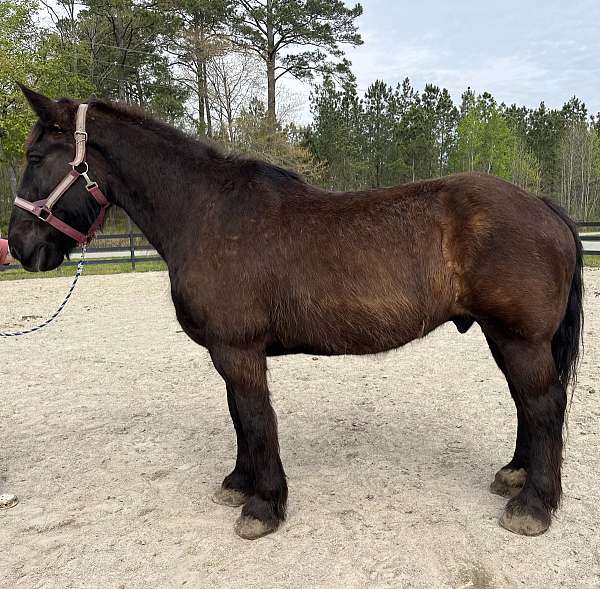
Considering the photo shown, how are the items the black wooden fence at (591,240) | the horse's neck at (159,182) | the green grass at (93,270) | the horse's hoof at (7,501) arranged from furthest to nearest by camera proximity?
1. the green grass at (93,270)
2. the black wooden fence at (591,240)
3. the horse's hoof at (7,501)
4. the horse's neck at (159,182)

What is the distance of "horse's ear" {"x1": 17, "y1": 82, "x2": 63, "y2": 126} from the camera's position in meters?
2.82

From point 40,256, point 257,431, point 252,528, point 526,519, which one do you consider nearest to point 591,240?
point 526,519

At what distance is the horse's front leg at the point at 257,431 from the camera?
2.81 m

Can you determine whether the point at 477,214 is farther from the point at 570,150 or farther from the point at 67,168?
the point at 570,150

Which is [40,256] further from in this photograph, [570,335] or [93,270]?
[93,270]

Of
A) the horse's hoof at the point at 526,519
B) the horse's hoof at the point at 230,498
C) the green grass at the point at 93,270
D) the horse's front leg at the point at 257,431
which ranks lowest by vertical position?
the horse's hoof at the point at 230,498

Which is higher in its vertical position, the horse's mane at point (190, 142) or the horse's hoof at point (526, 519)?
the horse's mane at point (190, 142)

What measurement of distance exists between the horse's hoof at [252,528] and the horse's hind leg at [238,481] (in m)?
0.35

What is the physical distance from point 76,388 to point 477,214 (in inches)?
188

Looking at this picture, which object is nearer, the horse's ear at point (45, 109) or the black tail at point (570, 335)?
the horse's ear at point (45, 109)

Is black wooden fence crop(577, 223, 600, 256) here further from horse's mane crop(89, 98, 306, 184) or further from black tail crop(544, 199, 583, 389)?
horse's mane crop(89, 98, 306, 184)

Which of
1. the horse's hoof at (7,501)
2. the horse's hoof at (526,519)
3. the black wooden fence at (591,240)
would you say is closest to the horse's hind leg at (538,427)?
the horse's hoof at (526,519)

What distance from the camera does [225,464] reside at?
149 inches

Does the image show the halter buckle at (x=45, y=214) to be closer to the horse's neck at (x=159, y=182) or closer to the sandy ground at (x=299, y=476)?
the horse's neck at (x=159, y=182)
